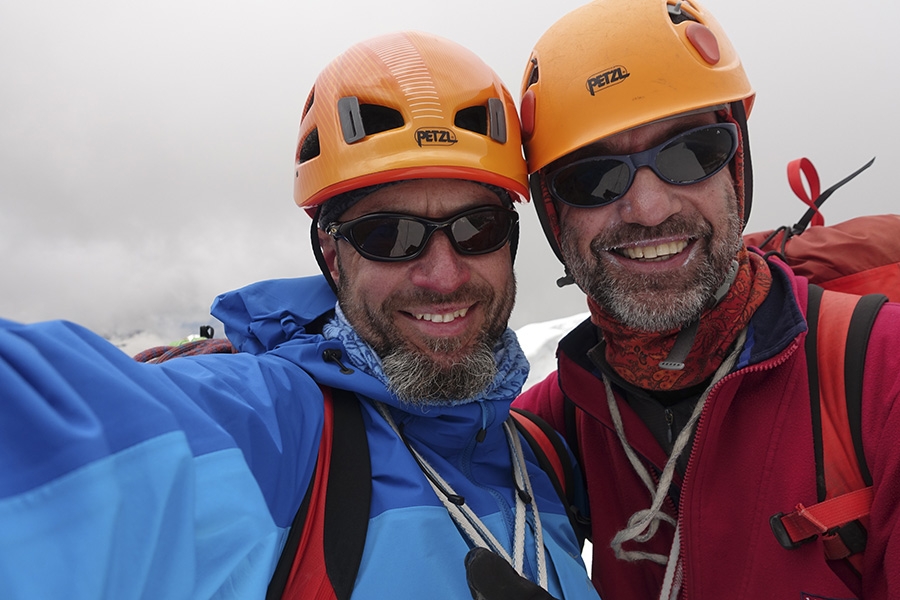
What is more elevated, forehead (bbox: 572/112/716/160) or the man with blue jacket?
forehead (bbox: 572/112/716/160)

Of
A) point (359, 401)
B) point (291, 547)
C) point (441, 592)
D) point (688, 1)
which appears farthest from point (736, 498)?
point (688, 1)

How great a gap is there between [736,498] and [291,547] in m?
1.67

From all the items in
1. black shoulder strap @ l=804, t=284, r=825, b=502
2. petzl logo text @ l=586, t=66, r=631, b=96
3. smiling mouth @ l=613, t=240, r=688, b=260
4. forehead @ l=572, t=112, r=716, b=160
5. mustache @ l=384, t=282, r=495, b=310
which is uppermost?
petzl logo text @ l=586, t=66, r=631, b=96

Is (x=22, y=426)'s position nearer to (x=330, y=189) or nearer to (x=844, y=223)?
(x=330, y=189)

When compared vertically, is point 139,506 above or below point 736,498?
above

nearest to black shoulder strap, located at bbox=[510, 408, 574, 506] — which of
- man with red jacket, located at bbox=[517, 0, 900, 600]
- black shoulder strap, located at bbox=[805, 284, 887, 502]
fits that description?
man with red jacket, located at bbox=[517, 0, 900, 600]

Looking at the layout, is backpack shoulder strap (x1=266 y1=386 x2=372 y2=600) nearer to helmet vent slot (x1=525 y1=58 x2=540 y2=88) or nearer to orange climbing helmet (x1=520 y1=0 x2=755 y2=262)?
orange climbing helmet (x1=520 y1=0 x2=755 y2=262)

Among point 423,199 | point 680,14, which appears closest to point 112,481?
point 423,199

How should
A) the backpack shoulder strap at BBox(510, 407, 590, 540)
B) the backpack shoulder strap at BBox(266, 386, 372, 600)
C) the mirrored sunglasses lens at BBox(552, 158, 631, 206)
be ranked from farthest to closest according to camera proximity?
the backpack shoulder strap at BBox(510, 407, 590, 540)
the mirrored sunglasses lens at BBox(552, 158, 631, 206)
the backpack shoulder strap at BBox(266, 386, 372, 600)

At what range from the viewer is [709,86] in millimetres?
2414

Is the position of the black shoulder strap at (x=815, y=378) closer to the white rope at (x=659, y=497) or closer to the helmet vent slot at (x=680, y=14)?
the white rope at (x=659, y=497)

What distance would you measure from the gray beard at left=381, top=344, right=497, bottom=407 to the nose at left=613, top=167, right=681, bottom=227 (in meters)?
0.92

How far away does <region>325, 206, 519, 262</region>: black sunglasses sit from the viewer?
2.17 meters

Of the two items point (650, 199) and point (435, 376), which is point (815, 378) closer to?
point (650, 199)
